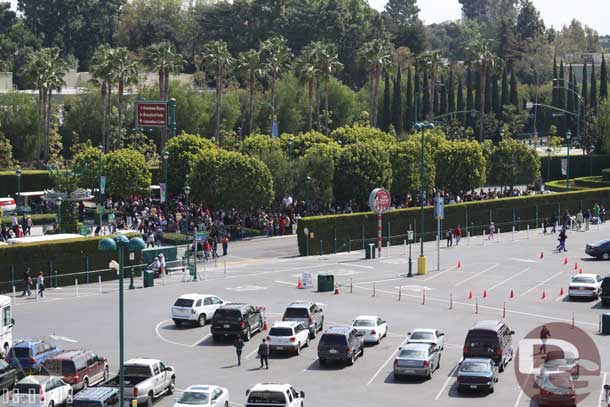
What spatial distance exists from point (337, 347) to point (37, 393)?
11.8 metres

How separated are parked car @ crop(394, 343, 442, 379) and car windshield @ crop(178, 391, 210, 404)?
861 cm

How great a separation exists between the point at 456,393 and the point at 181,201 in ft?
177

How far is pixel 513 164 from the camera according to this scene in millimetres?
110938

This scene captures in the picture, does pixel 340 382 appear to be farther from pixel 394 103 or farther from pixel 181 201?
pixel 394 103

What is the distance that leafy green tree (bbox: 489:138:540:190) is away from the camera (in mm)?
111000

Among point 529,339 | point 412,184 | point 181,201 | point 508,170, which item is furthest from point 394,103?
point 529,339

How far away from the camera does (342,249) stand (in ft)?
257

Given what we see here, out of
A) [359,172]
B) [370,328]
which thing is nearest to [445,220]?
[359,172]

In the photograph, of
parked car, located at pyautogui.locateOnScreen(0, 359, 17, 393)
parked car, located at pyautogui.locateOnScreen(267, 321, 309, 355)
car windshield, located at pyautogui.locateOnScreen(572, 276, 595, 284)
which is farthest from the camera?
car windshield, located at pyautogui.locateOnScreen(572, 276, 595, 284)

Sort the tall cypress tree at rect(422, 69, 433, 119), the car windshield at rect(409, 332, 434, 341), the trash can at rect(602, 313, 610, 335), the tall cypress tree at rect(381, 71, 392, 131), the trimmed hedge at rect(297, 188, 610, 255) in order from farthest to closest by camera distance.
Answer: the tall cypress tree at rect(422, 69, 433, 119)
the tall cypress tree at rect(381, 71, 392, 131)
the trimmed hedge at rect(297, 188, 610, 255)
the trash can at rect(602, 313, 610, 335)
the car windshield at rect(409, 332, 434, 341)

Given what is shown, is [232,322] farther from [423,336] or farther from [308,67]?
[308,67]

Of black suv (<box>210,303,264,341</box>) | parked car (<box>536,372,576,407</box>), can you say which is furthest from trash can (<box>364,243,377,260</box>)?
parked car (<box>536,372,576,407</box>)

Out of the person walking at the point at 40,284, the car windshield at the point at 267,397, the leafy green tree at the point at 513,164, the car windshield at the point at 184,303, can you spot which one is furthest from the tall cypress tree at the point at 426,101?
the car windshield at the point at 267,397

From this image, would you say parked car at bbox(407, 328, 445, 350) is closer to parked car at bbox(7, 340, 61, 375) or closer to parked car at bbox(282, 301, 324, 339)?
parked car at bbox(282, 301, 324, 339)
